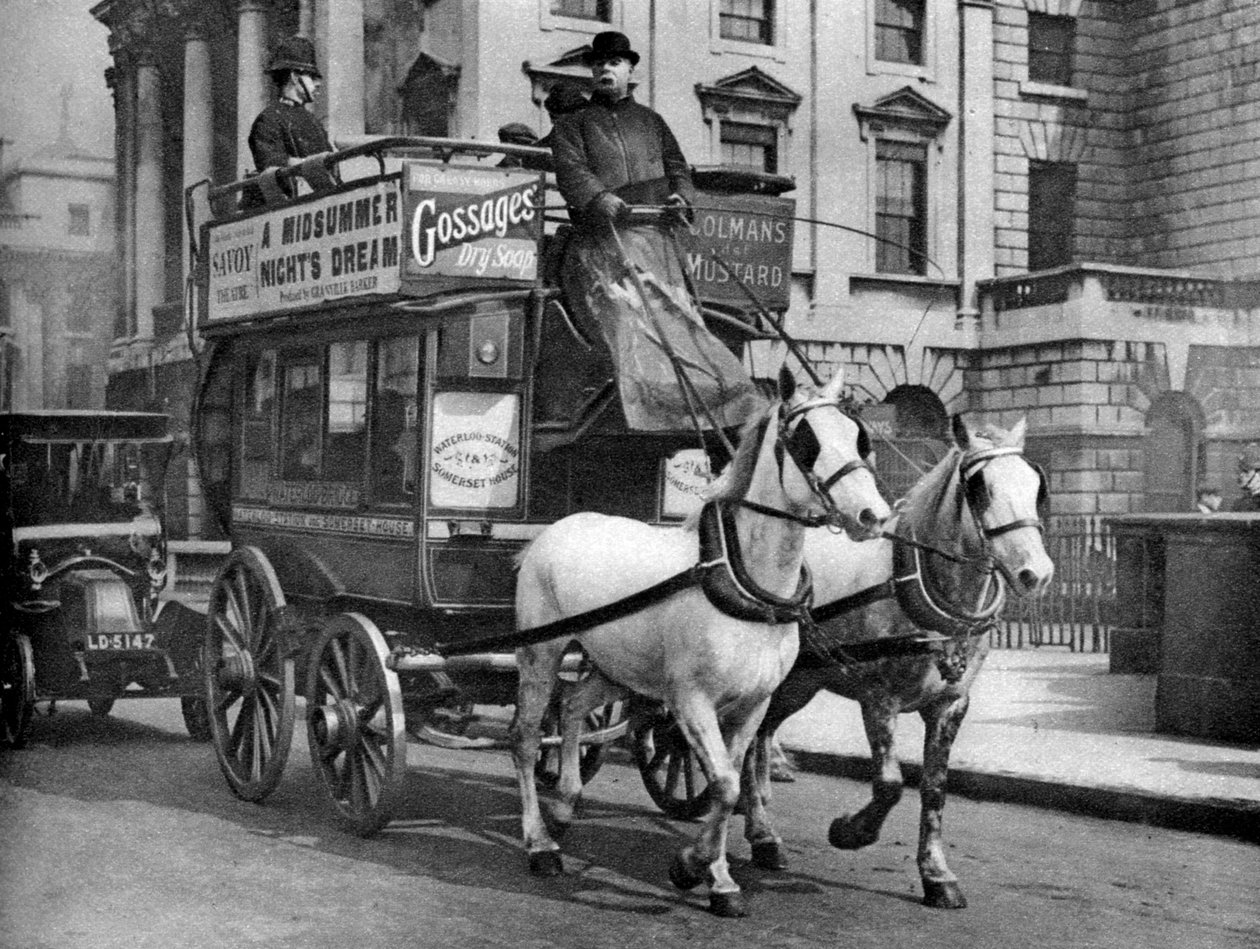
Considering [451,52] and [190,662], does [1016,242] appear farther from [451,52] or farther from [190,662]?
[190,662]

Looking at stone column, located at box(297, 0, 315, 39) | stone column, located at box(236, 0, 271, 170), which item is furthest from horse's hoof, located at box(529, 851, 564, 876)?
stone column, located at box(297, 0, 315, 39)

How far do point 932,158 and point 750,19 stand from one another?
8330mm

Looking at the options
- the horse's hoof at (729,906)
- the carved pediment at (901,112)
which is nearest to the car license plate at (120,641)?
the horse's hoof at (729,906)

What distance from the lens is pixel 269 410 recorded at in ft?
31.1

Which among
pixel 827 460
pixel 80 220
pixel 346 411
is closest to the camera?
pixel 827 460

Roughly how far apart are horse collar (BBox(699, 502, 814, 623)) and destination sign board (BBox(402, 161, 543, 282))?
6.42 feet

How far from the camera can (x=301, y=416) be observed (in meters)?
9.15

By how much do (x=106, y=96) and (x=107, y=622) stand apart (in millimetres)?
→ 4227

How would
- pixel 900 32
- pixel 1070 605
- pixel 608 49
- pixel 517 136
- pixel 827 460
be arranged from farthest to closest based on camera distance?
pixel 1070 605 < pixel 900 32 < pixel 517 136 < pixel 608 49 < pixel 827 460

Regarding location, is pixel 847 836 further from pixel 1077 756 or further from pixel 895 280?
pixel 895 280

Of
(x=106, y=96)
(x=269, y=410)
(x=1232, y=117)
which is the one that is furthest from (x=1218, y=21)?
(x=106, y=96)

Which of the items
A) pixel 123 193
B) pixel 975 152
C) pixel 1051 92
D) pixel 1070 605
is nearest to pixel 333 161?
pixel 123 193

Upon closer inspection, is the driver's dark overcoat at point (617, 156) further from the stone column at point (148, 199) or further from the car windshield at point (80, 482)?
the car windshield at point (80, 482)

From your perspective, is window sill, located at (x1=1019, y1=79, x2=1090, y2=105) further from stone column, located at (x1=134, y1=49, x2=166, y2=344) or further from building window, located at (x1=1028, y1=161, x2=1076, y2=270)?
stone column, located at (x1=134, y1=49, x2=166, y2=344)
